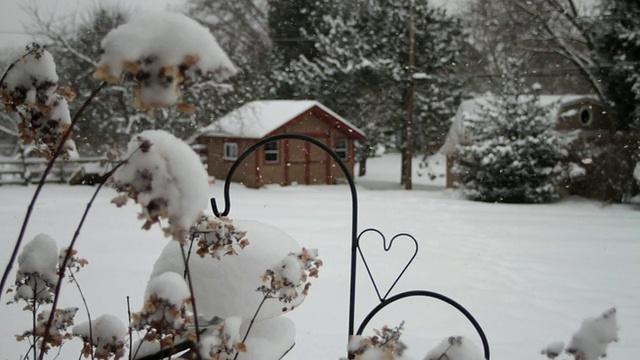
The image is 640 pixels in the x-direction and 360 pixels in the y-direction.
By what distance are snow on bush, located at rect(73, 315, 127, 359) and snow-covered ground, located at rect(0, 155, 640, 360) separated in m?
3.25

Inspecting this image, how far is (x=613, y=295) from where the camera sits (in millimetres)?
6805

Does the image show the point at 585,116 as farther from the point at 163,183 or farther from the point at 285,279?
the point at 163,183

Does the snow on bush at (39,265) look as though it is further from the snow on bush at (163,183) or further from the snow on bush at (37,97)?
the snow on bush at (163,183)

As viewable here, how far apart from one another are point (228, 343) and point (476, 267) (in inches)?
300

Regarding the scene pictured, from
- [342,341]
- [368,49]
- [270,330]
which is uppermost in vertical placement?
[368,49]

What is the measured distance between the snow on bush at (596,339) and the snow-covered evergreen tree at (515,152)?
15.4 m

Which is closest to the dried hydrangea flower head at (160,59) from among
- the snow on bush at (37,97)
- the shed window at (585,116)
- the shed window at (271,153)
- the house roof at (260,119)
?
the snow on bush at (37,97)

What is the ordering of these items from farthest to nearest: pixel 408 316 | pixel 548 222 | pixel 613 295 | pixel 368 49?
pixel 368 49, pixel 548 222, pixel 613 295, pixel 408 316

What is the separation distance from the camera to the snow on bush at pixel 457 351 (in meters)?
0.91

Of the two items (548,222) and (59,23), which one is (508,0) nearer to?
(548,222)

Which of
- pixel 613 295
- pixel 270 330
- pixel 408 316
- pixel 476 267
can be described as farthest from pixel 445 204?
pixel 270 330

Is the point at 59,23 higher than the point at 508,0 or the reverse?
the reverse

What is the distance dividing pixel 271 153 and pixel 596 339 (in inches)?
748

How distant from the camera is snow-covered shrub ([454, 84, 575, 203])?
51.4 ft
